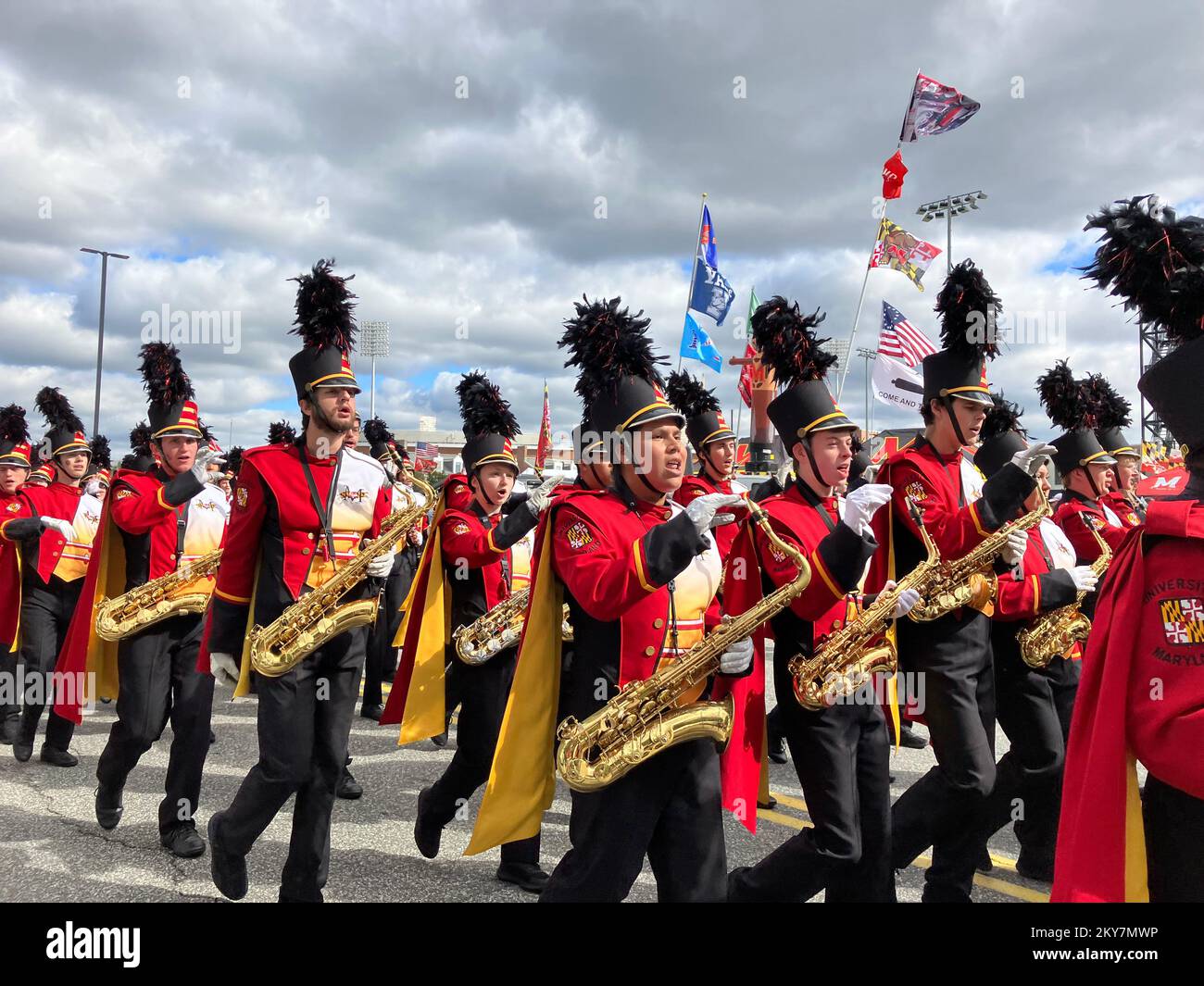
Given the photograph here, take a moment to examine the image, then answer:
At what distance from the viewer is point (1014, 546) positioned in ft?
15.3

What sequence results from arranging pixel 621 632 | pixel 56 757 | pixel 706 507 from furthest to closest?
pixel 56 757, pixel 621 632, pixel 706 507

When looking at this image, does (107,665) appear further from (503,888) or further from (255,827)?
(503,888)

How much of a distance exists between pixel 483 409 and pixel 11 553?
4689 mm

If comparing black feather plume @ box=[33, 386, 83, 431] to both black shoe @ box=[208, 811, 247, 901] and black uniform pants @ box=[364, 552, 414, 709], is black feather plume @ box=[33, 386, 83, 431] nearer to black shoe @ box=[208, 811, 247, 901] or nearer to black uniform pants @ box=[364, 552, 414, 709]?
black uniform pants @ box=[364, 552, 414, 709]

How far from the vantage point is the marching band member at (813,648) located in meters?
3.64

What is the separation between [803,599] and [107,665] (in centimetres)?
484

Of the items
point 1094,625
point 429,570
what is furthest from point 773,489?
point 1094,625

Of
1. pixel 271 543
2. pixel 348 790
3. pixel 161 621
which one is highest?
pixel 271 543

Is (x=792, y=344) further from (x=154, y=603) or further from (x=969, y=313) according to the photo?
(x=154, y=603)

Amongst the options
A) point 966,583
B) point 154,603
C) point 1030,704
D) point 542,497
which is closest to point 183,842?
point 154,603

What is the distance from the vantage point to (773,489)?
8367 mm

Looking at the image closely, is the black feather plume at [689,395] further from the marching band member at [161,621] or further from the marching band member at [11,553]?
the marching band member at [11,553]

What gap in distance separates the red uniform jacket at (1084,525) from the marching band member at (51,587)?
24.9 ft

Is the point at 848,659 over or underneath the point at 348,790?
over
